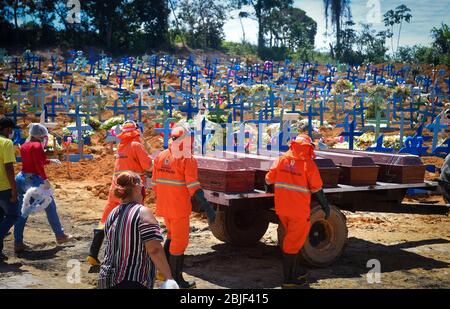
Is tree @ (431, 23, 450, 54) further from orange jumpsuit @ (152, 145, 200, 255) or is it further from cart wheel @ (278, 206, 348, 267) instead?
orange jumpsuit @ (152, 145, 200, 255)

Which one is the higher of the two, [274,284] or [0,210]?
[0,210]

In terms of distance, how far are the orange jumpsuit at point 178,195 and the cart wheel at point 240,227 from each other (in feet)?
5.53

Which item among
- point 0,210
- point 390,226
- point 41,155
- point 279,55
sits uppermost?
point 279,55

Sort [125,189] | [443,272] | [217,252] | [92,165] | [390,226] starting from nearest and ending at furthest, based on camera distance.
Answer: [125,189] → [443,272] → [217,252] → [390,226] → [92,165]

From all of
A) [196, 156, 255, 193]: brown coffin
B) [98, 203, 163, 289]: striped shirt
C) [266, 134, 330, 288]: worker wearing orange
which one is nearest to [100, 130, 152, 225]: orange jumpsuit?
[196, 156, 255, 193]: brown coffin

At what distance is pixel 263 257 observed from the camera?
25.3 feet

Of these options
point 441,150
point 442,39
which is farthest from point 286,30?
point 441,150

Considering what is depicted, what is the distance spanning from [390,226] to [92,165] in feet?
26.6

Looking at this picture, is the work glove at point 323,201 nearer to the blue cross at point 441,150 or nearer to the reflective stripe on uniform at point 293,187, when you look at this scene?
the reflective stripe on uniform at point 293,187

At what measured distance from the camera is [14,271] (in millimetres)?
6844

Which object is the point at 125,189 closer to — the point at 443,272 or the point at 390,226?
the point at 443,272

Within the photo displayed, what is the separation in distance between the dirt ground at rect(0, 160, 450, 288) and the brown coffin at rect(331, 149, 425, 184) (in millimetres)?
1028

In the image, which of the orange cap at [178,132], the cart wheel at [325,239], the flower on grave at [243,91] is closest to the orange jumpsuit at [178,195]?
the orange cap at [178,132]
